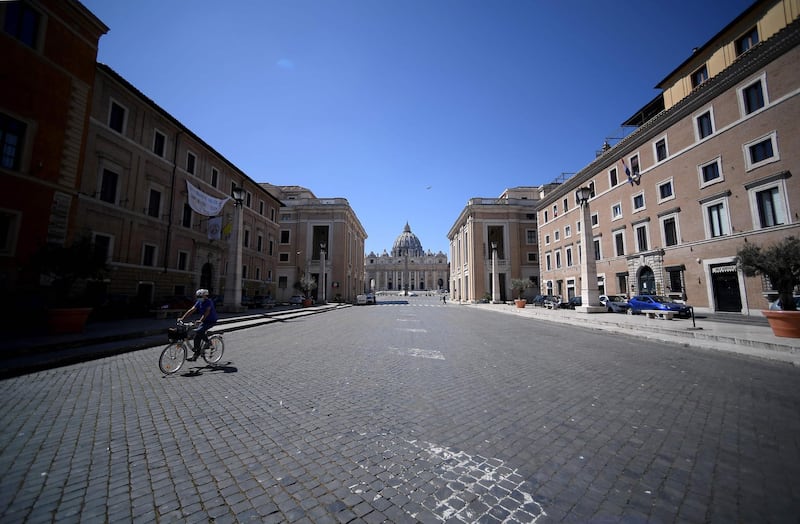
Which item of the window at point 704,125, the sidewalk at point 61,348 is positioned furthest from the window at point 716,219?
the sidewalk at point 61,348

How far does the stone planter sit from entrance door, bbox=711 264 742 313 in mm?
12170

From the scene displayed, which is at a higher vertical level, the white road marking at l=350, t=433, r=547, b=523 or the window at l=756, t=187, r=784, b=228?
the window at l=756, t=187, r=784, b=228

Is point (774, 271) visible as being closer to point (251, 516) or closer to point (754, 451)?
Result: point (754, 451)

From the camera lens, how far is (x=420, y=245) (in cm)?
16512

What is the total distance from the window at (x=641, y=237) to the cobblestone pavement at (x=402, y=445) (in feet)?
76.4

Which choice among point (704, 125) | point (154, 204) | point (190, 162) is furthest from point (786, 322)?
point (190, 162)

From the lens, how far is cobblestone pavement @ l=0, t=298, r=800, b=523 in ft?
7.70

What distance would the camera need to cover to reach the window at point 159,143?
21.2 meters

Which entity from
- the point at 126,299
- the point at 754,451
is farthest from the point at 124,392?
the point at 126,299

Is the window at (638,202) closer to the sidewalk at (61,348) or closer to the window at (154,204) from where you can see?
the sidewalk at (61,348)

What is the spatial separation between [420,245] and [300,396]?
16115 centimetres

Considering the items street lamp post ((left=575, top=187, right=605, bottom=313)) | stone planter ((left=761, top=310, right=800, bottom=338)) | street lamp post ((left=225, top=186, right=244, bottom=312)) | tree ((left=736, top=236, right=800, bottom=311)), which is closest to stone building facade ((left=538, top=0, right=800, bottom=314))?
street lamp post ((left=575, top=187, right=605, bottom=313))

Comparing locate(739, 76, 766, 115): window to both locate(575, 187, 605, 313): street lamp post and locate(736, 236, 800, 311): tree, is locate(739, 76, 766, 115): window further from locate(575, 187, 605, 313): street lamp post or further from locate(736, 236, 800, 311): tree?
locate(736, 236, 800, 311): tree

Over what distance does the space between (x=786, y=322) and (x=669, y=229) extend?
17.2 meters
